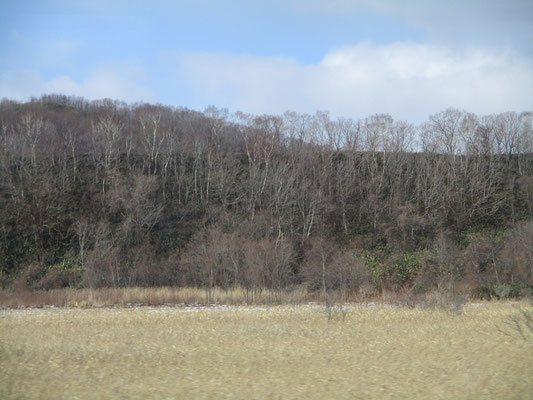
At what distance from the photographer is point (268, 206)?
174 feet

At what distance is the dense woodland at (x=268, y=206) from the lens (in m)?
38.3

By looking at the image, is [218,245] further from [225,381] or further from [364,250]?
[225,381]

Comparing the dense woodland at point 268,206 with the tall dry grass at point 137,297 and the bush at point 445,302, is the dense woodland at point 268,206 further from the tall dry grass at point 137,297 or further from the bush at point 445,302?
the bush at point 445,302

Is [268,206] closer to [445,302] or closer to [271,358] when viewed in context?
[445,302]

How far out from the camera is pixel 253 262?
36.1 meters

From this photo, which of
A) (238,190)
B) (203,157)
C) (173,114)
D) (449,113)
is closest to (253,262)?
(238,190)

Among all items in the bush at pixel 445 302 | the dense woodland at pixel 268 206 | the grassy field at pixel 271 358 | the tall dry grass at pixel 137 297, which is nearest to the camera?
the grassy field at pixel 271 358

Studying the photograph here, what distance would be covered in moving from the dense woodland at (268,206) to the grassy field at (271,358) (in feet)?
48.0

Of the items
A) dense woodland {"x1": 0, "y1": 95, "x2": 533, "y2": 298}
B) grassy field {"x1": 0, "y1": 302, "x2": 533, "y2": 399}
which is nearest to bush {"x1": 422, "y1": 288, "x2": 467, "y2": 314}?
grassy field {"x1": 0, "y1": 302, "x2": 533, "y2": 399}

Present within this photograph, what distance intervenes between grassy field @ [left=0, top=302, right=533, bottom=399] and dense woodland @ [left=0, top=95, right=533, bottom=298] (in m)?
14.6

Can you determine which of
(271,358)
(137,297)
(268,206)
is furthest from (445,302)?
(268,206)

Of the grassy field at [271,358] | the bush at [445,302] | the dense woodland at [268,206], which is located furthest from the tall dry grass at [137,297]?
the bush at [445,302]

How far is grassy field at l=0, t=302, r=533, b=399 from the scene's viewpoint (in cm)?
1091

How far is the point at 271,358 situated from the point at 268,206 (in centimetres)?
3908
